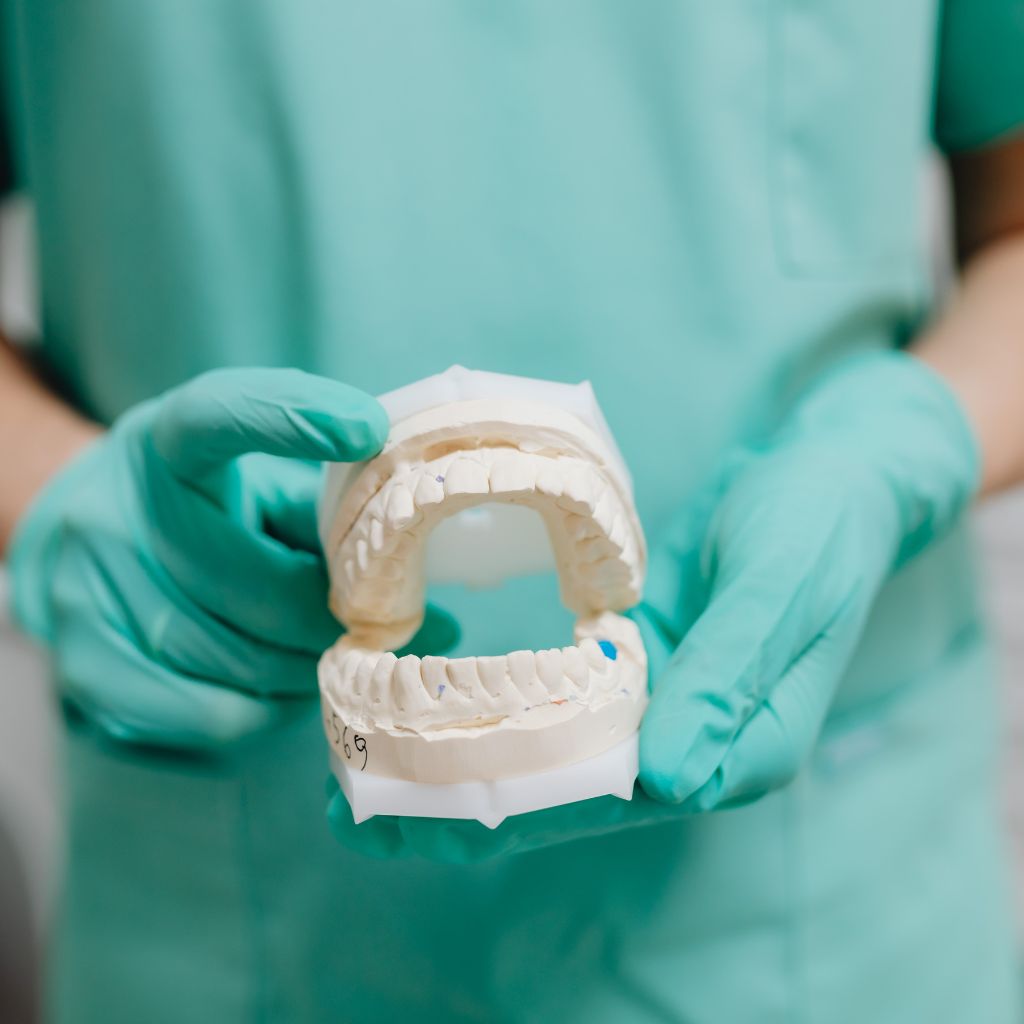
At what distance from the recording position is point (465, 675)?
535 millimetres

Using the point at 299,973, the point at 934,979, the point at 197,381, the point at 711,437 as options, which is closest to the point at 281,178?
the point at 197,381

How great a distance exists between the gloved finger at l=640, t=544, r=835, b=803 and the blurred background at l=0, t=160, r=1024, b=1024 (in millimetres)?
879

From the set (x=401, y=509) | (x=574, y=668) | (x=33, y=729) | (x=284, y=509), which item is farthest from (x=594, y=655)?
(x=33, y=729)

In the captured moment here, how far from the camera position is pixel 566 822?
0.55 meters

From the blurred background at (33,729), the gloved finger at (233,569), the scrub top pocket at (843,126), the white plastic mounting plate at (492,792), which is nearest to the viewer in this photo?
the white plastic mounting plate at (492,792)

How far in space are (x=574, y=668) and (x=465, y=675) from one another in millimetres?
54

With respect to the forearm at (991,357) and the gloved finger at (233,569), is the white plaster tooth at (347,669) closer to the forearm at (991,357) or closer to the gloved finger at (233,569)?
the gloved finger at (233,569)

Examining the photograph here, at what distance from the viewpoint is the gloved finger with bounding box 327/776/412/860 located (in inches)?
21.8

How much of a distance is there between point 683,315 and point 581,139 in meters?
0.13

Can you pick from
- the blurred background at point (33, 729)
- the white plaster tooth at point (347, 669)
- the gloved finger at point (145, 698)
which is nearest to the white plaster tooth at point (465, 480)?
the white plaster tooth at point (347, 669)

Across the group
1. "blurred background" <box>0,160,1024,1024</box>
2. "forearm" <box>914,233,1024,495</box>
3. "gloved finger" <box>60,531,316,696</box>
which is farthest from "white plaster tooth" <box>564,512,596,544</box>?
"blurred background" <box>0,160,1024,1024</box>

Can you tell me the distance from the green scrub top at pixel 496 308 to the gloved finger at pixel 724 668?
16cm

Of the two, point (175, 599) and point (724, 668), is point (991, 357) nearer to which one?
point (724, 668)

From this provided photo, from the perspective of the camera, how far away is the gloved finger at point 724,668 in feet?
1.72
